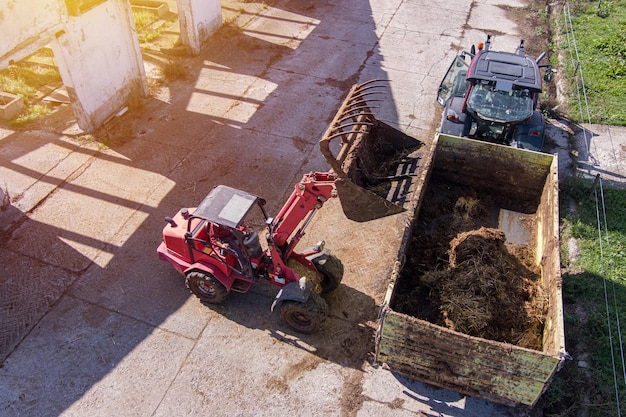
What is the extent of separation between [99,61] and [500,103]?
8981mm

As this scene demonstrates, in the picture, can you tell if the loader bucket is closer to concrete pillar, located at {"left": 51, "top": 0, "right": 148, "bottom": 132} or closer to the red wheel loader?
the red wheel loader

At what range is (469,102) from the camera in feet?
31.5

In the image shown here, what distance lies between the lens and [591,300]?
25.6 feet

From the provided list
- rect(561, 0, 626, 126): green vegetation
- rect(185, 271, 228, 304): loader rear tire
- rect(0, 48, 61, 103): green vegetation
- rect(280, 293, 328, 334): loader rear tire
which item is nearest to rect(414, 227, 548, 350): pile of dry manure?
rect(280, 293, 328, 334): loader rear tire

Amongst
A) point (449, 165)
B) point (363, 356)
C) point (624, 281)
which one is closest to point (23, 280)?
point (363, 356)

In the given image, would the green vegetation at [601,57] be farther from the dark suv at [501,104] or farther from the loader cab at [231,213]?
the loader cab at [231,213]

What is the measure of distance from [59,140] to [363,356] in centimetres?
866

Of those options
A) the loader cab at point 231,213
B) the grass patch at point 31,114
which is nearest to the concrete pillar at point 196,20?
the grass patch at point 31,114

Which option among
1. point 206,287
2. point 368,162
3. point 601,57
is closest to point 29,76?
point 206,287

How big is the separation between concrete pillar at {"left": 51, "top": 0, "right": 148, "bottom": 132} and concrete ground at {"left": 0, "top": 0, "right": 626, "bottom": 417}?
1.61 feet

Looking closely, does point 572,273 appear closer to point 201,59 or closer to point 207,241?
point 207,241

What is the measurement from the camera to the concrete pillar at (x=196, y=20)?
559 inches

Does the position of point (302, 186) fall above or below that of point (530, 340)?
above

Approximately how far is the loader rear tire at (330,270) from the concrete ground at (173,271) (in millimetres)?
374
